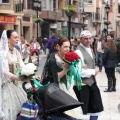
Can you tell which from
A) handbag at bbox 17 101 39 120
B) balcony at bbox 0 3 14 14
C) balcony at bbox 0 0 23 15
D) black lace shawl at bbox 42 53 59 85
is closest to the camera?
handbag at bbox 17 101 39 120

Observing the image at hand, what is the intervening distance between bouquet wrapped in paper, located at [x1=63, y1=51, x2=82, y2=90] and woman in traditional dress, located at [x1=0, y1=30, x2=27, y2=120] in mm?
733

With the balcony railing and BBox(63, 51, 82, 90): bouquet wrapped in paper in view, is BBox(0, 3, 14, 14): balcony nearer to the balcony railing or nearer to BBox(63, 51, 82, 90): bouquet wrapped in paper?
the balcony railing

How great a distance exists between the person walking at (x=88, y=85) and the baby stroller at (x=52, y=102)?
2024 mm

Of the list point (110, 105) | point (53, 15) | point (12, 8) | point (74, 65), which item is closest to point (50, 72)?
point (74, 65)

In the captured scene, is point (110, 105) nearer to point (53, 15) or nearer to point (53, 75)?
point (53, 75)

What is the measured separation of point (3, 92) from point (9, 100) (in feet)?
0.45

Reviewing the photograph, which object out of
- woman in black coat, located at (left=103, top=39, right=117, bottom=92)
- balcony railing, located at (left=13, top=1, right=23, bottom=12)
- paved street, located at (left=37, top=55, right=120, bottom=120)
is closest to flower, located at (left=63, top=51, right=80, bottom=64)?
paved street, located at (left=37, top=55, right=120, bottom=120)

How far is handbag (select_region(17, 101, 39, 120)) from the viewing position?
19.1 feet

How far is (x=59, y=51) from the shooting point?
7.29m

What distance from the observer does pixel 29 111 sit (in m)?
5.88

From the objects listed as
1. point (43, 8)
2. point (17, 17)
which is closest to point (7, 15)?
point (17, 17)

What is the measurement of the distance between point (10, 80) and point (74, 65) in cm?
95

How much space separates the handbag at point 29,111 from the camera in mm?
5836

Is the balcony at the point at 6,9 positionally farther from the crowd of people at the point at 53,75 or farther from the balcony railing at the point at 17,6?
the crowd of people at the point at 53,75
